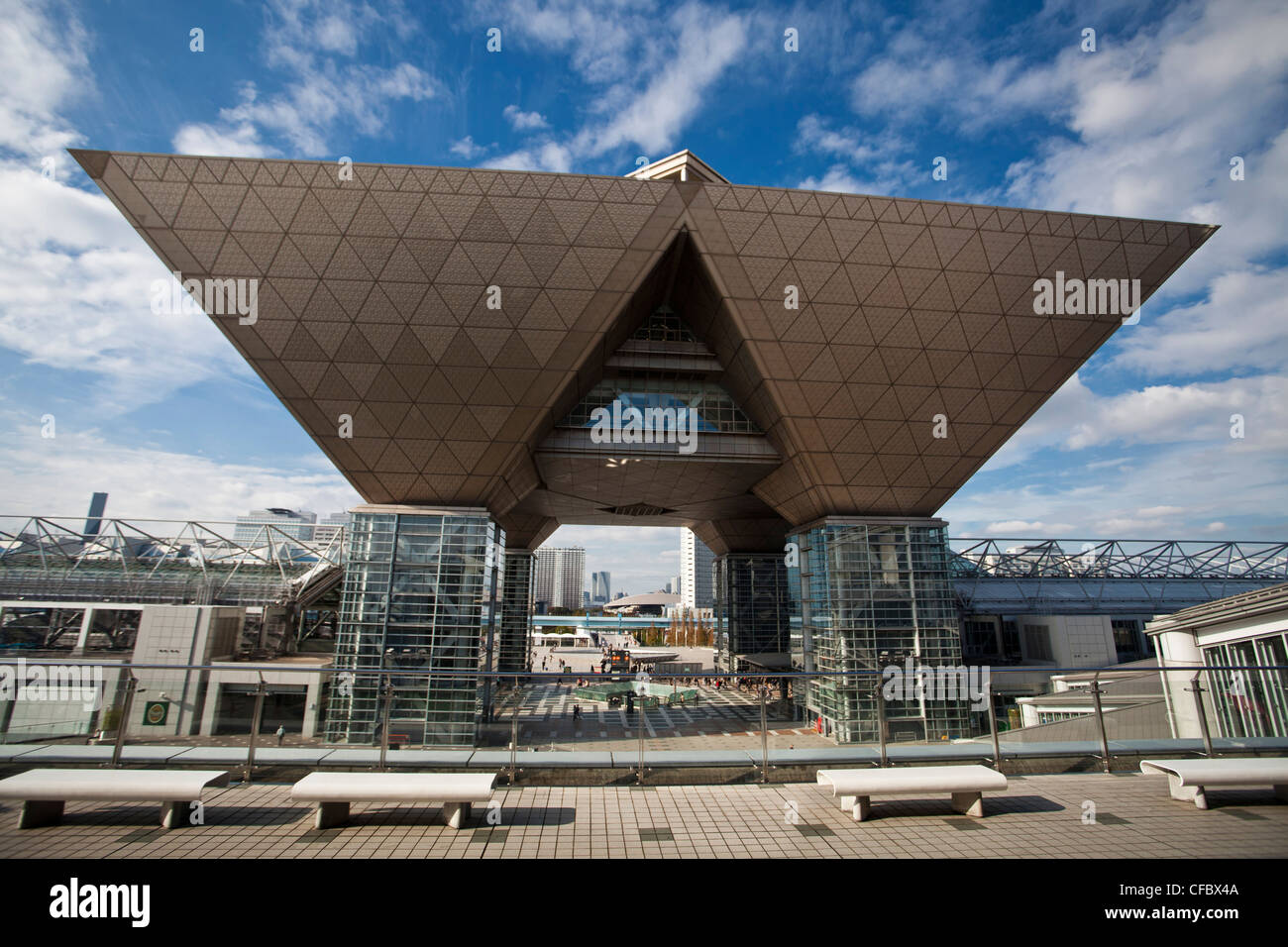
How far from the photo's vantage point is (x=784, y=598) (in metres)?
42.4

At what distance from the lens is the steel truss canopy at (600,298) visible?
1905 centimetres

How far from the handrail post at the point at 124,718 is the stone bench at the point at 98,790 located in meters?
1.25

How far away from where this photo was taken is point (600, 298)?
21.0m

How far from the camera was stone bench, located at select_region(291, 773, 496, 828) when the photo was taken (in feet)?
19.3

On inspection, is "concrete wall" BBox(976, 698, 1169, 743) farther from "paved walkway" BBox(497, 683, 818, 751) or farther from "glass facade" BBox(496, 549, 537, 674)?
"glass facade" BBox(496, 549, 537, 674)

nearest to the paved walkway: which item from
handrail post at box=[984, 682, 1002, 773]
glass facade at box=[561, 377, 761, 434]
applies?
handrail post at box=[984, 682, 1002, 773]

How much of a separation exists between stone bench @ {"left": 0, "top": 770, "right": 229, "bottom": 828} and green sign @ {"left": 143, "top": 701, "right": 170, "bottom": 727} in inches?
33.9

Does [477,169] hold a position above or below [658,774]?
above

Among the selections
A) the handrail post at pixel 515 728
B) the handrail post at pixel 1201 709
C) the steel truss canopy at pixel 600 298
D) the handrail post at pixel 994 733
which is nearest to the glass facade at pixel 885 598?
the steel truss canopy at pixel 600 298

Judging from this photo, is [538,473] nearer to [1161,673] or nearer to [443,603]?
[443,603]

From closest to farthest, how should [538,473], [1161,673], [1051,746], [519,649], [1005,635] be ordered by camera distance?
[1051,746] → [1161,673] → [538,473] → [519,649] → [1005,635]
